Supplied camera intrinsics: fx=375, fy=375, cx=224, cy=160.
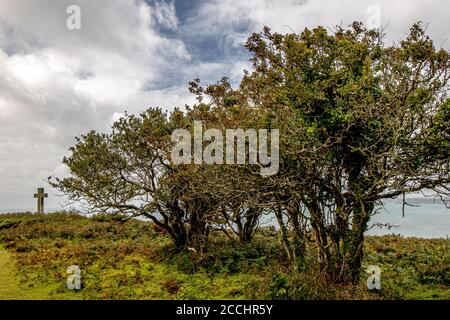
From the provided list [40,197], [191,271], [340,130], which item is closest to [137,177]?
[191,271]

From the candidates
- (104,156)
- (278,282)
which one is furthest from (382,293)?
(104,156)

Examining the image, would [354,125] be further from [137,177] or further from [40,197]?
[40,197]

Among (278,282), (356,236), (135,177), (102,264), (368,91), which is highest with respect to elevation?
(368,91)

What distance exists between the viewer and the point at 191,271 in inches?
599

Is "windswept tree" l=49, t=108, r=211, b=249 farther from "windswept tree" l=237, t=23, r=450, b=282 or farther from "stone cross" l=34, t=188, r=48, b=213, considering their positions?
"stone cross" l=34, t=188, r=48, b=213

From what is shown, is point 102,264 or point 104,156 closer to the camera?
point 102,264

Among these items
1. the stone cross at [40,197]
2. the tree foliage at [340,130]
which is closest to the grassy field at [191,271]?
the tree foliage at [340,130]

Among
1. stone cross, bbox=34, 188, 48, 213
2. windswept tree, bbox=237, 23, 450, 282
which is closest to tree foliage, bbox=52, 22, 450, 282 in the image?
windswept tree, bbox=237, 23, 450, 282

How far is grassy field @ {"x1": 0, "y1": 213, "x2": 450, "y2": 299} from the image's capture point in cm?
1138

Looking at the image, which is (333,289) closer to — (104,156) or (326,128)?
(326,128)

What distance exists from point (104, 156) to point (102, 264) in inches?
199

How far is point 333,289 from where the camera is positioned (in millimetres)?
11008
